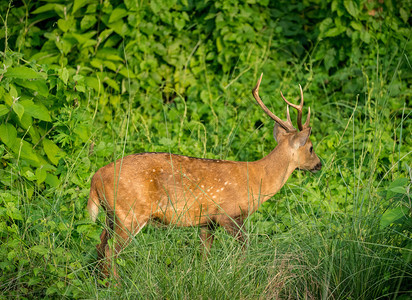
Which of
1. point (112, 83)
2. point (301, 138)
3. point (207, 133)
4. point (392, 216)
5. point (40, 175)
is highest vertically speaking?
point (392, 216)

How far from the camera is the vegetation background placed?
10.9ft

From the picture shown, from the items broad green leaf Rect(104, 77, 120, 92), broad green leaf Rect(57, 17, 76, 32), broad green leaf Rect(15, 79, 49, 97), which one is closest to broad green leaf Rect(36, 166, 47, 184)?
broad green leaf Rect(15, 79, 49, 97)

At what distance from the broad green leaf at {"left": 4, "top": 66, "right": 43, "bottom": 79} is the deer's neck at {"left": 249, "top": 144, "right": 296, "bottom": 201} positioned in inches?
71.2

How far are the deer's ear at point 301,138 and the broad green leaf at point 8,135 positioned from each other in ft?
7.05

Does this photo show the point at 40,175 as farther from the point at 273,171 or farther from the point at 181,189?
the point at 273,171

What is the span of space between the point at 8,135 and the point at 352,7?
4166 millimetres

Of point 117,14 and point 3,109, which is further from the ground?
point 3,109

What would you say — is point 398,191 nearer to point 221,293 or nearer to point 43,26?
point 221,293

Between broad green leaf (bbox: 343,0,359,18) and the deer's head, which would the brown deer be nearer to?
the deer's head

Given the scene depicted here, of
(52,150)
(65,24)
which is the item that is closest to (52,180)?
(52,150)

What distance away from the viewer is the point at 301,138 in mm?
4777

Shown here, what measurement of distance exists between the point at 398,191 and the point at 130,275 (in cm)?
155

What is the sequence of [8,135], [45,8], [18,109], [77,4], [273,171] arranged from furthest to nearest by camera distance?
[45,8] < [77,4] < [273,171] < [8,135] < [18,109]

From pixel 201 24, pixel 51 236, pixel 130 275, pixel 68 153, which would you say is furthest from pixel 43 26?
pixel 130 275
